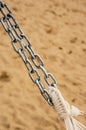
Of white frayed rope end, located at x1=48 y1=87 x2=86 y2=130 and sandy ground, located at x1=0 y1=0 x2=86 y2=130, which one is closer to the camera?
white frayed rope end, located at x1=48 y1=87 x2=86 y2=130

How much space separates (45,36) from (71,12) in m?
0.82

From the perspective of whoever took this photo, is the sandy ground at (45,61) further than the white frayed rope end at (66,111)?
Yes

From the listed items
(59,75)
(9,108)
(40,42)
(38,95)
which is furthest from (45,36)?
(9,108)

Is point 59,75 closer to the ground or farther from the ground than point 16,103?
farther from the ground

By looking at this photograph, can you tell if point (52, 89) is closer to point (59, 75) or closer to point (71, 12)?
point (59, 75)

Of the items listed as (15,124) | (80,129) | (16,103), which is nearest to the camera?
(80,129)

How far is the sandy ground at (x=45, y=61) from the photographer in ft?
8.44

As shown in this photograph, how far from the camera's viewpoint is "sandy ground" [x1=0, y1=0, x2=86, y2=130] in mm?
2572

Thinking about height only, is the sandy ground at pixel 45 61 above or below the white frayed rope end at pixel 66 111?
above

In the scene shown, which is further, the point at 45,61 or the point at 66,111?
the point at 45,61

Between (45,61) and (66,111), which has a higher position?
(45,61)

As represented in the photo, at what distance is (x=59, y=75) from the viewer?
3119mm

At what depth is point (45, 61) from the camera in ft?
10.8

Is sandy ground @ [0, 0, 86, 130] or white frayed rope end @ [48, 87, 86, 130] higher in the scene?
sandy ground @ [0, 0, 86, 130]
